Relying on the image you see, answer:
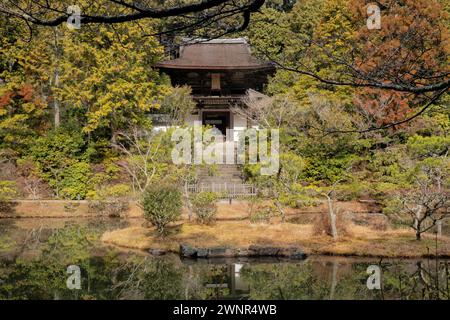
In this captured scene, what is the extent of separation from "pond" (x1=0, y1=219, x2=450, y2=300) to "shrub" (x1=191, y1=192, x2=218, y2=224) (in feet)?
9.40

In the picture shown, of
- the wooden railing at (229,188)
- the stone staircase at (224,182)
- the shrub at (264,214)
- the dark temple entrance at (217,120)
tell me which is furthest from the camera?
the dark temple entrance at (217,120)

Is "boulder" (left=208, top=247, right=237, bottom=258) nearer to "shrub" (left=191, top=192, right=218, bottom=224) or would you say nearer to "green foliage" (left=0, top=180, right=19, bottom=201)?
"shrub" (left=191, top=192, right=218, bottom=224)

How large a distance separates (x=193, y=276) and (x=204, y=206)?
189 inches

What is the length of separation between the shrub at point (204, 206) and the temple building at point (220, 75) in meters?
10.8

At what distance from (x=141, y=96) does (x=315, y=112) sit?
7.31 m

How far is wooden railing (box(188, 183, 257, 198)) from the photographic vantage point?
55.3ft

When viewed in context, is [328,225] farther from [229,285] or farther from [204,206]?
[229,285]

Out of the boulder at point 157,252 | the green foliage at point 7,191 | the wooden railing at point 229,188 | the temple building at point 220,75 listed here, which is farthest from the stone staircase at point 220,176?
the boulder at point 157,252

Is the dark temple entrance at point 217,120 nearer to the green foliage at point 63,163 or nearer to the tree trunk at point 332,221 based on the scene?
the green foliage at point 63,163

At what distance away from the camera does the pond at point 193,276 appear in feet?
21.5

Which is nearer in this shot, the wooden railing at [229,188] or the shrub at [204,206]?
the shrub at [204,206]

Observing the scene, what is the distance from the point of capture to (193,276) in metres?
7.80

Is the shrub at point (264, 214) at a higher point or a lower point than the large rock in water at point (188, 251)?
higher

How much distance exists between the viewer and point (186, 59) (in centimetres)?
2333
